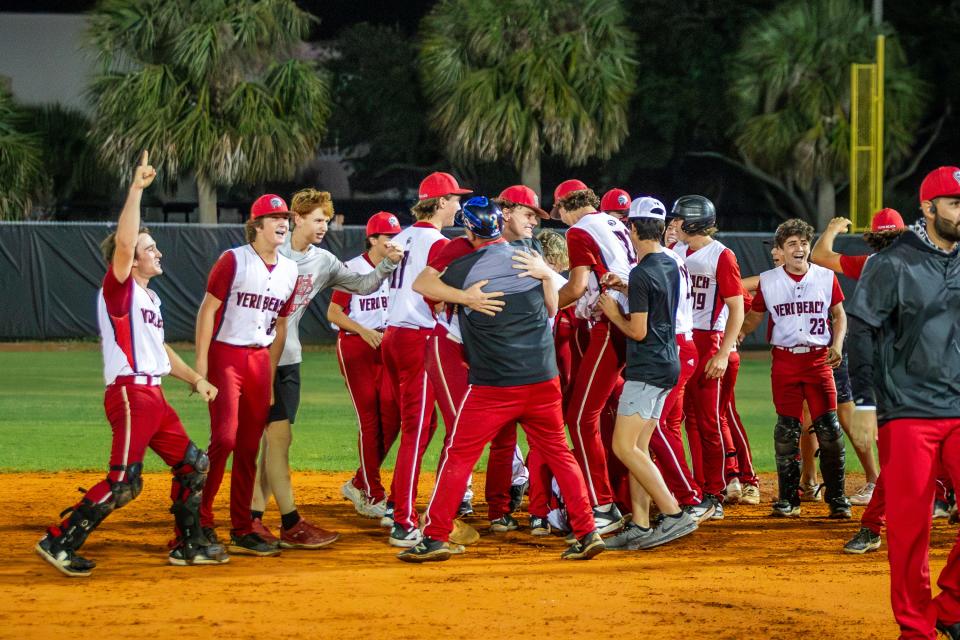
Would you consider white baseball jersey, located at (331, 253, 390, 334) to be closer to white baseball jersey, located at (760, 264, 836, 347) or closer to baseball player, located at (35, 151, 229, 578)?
baseball player, located at (35, 151, 229, 578)

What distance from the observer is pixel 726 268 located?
8930 millimetres

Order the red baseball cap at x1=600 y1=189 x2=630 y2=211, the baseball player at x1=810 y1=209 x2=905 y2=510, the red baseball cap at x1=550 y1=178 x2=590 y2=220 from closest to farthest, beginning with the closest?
the baseball player at x1=810 y1=209 x2=905 y2=510 → the red baseball cap at x1=550 y1=178 x2=590 y2=220 → the red baseball cap at x1=600 y1=189 x2=630 y2=211

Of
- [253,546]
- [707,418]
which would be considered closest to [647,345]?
[707,418]

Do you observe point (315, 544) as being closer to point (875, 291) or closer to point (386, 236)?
Result: point (386, 236)

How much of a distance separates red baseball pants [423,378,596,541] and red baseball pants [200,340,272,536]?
1.19 metres

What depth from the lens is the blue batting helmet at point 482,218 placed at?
24.1 feet

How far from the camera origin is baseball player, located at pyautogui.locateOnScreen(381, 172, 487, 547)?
811 cm

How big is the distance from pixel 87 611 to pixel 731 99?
2764 cm

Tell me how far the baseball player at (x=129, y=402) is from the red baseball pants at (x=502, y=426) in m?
1.41

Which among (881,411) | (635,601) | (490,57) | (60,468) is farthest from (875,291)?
(490,57)

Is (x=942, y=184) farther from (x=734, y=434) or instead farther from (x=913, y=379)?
(x=734, y=434)

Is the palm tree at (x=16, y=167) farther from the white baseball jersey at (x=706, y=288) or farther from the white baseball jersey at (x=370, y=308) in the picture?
the white baseball jersey at (x=706, y=288)

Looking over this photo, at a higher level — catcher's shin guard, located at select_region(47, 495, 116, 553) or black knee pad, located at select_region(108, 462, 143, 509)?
black knee pad, located at select_region(108, 462, 143, 509)

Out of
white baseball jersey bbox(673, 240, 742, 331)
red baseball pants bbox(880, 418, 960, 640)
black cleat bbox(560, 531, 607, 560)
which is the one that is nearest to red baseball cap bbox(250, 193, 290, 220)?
black cleat bbox(560, 531, 607, 560)
